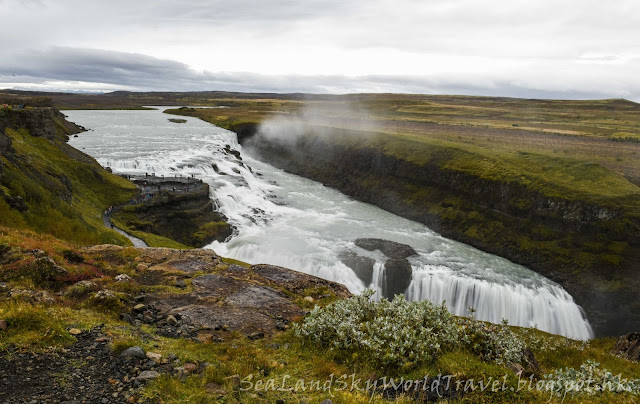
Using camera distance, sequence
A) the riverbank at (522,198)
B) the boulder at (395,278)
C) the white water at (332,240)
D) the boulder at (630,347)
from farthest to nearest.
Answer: the riverbank at (522,198) → the boulder at (395,278) → the white water at (332,240) → the boulder at (630,347)

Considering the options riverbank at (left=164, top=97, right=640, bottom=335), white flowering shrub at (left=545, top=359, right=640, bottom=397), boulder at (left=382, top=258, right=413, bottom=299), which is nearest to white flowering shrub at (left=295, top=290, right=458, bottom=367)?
white flowering shrub at (left=545, top=359, right=640, bottom=397)

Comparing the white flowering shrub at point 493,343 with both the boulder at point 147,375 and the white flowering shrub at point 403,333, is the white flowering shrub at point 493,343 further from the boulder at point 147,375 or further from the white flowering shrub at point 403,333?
the boulder at point 147,375

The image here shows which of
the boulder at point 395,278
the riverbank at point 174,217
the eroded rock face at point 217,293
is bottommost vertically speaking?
the boulder at point 395,278

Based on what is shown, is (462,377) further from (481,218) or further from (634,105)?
(634,105)

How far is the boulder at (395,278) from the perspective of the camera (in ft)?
111

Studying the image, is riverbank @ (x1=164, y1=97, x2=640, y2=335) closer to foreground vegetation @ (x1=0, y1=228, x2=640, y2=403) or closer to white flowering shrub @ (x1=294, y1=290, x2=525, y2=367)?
foreground vegetation @ (x1=0, y1=228, x2=640, y2=403)

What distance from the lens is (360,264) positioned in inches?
1399

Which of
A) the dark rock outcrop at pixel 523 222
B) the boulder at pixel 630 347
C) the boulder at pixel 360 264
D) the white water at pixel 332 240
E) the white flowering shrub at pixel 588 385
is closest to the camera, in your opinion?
the white flowering shrub at pixel 588 385

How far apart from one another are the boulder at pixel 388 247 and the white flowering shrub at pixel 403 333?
1094 inches

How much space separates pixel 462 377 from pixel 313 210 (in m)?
→ 45.8

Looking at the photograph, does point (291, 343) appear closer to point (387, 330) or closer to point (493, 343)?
point (387, 330)

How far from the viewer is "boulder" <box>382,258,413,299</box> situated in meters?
33.8

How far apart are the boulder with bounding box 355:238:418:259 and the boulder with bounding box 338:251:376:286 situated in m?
2.81

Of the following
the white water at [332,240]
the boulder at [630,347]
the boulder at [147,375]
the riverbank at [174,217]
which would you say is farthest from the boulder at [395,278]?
the boulder at [147,375]
